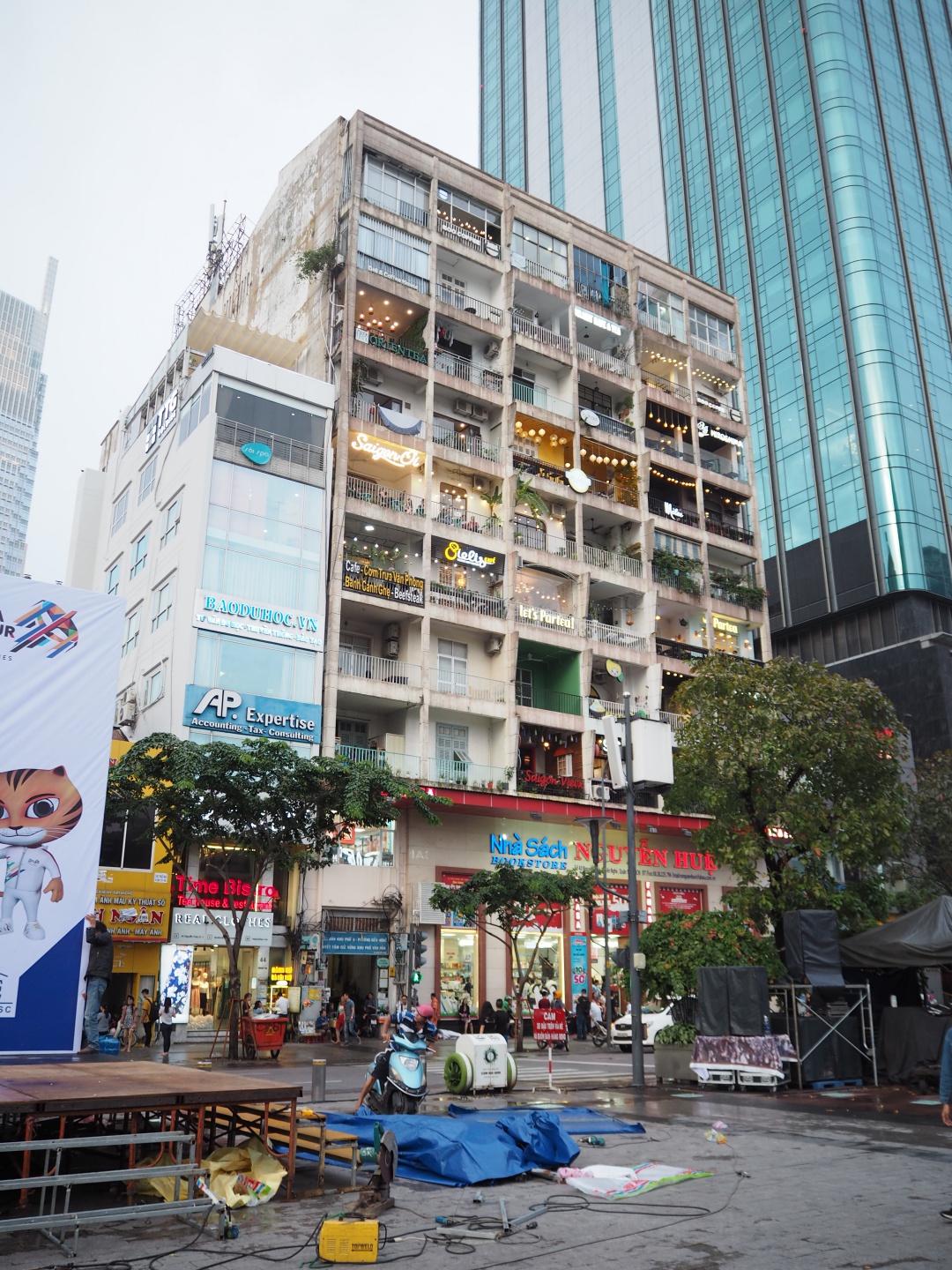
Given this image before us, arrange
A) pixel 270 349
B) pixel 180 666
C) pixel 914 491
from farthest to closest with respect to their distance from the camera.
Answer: pixel 914 491
pixel 270 349
pixel 180 666

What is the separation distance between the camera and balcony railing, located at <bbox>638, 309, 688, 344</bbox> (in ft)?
163

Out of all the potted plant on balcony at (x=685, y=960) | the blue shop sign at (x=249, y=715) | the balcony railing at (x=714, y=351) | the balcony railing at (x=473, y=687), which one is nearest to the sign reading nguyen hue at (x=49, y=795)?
the potted plant on balcony at (x=685, y=960)

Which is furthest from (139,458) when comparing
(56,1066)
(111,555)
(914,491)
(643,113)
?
(643,113)

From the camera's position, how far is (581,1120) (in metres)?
12.8

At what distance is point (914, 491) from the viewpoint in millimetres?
62438

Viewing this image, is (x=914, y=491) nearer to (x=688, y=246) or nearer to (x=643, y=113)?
(x=688, y=246)

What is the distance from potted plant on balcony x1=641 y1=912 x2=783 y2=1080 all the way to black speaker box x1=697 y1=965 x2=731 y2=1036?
836 mm

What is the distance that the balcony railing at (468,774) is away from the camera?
3625cm

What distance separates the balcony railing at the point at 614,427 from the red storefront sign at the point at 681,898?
64.8 ft

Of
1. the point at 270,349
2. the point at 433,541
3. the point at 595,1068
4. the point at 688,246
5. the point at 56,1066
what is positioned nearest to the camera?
the point at 56,1066

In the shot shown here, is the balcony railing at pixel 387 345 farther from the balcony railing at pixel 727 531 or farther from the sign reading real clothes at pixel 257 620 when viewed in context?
the balcony railing at pixel 727 531

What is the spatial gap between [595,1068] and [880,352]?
182 feet

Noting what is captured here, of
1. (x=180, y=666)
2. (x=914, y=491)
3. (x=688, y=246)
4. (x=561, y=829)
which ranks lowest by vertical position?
(x=561, y=829)

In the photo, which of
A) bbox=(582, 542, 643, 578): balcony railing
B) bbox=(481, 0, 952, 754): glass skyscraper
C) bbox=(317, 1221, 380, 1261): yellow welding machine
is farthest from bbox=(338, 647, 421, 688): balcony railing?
bbox=(481, 0, 952, 754): glass skyscraper
